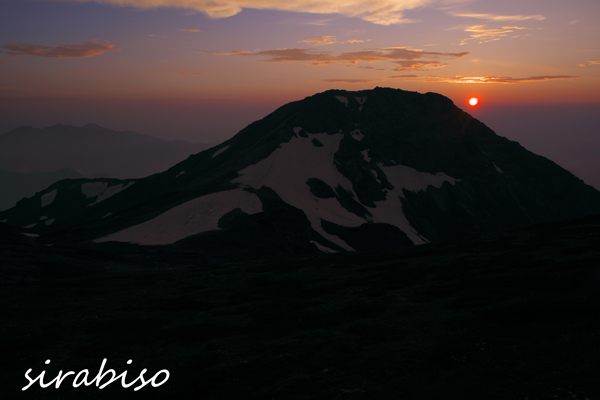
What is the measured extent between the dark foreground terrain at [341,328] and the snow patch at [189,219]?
4314 centimetres

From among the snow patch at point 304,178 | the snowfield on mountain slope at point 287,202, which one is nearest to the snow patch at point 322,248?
the snowfield on mountain slope at point 287,202

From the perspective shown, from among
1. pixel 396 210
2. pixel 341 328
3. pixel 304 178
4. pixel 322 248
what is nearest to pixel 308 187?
pixel 304 178

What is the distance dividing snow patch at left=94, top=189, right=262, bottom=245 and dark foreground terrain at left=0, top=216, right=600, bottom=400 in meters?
43.1

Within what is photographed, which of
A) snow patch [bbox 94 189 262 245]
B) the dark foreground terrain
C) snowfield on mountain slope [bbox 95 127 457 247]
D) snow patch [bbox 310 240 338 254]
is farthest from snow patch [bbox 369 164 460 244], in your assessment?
the dark foreground terrain

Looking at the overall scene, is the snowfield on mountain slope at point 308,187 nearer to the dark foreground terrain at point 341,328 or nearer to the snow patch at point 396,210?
the snow patch at point 396,210

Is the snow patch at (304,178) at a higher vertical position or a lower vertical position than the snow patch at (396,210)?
higher

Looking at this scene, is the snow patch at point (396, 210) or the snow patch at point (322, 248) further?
the snow patch at point (396, 210)

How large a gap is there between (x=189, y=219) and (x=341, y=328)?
293ft

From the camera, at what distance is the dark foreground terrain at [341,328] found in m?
22.8

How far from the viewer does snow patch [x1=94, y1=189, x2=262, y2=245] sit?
104500mm

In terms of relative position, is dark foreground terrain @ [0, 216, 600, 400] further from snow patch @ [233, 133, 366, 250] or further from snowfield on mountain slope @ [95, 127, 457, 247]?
snow patch @ [233, 133, 366, 250]

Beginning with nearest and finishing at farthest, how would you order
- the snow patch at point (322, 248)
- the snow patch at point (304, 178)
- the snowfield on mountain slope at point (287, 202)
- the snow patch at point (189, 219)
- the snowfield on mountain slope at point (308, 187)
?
the snow patch at point (189, 219), the snowfield on mountain slope at point (287, 202), the snow patch at point (322, 248), the snow patch at point (304, 178), the snowfield on mountain slope at point (308, 187)

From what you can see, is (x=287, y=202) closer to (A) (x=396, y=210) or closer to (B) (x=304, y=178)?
(B) (x=304, y=178)

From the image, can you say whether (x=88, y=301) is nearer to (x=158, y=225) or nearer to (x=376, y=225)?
(x=158, y=225)
